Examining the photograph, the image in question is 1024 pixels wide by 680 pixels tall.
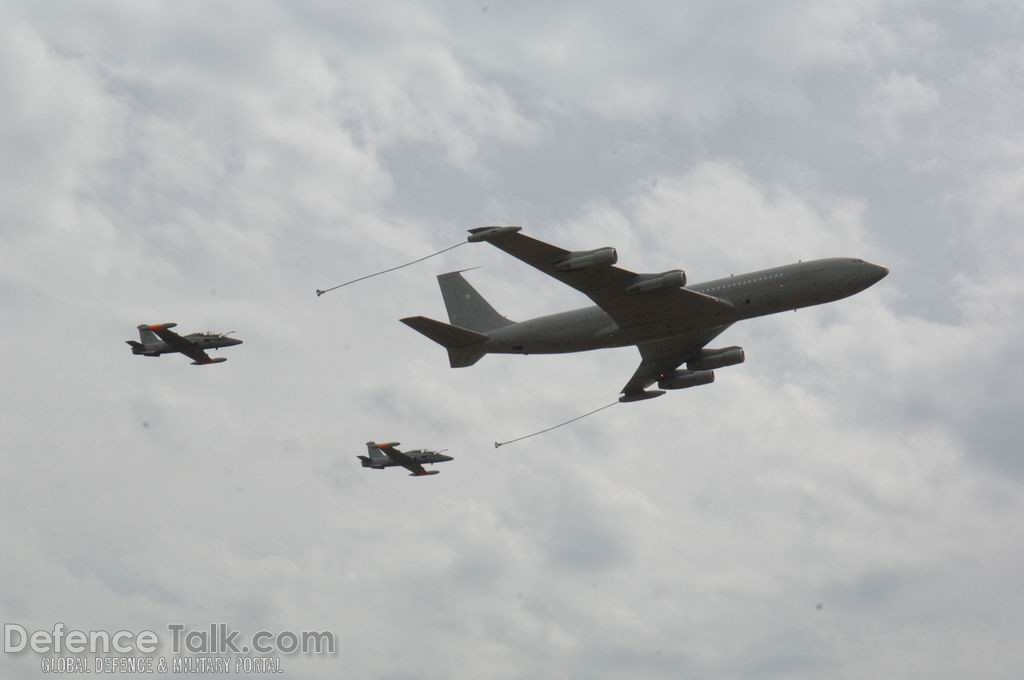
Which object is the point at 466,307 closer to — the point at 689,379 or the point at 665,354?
the point at 665,354

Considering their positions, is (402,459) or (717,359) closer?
(717,359)

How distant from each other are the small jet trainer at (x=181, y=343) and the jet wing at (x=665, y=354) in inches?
1073

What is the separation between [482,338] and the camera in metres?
74.4

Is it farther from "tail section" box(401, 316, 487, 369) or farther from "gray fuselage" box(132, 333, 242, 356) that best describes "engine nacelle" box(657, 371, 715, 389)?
"gray fuselage" box(132, 333, 242, 356)

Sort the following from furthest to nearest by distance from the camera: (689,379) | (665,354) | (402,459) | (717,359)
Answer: (402,459) < (665,354) < (689,379) < (717,359)

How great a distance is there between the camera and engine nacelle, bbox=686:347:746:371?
75.3 meters

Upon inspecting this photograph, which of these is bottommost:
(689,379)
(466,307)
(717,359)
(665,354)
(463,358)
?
(689,379)

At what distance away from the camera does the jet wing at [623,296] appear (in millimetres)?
64625

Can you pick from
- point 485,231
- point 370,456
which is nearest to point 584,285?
point 485,231

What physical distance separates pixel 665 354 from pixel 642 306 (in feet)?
34.3

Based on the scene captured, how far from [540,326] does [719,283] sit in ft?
37.2

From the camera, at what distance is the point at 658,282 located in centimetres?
6612

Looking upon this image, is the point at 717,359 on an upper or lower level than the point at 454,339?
lower

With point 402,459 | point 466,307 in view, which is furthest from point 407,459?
point 466,307
